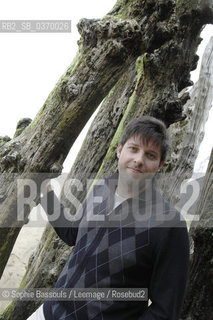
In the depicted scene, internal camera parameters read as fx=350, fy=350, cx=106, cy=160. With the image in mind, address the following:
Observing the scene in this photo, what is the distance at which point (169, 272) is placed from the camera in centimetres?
144

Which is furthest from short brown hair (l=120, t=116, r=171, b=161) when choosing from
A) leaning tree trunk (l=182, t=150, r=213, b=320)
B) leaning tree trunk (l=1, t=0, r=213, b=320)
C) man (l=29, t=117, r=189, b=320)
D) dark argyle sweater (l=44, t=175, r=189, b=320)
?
leaning tree trunk (l=182, t=150, r=213, b=320)

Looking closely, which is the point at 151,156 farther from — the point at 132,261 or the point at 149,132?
the point at 132,261

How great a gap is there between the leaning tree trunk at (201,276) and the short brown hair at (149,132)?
581 mm

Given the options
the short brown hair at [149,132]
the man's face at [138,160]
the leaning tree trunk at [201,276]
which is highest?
the short brown hair at [149,132]

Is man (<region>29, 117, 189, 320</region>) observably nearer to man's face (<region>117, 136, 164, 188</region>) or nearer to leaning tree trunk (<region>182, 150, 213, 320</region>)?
man's face (<region>117, 136, 164, 188</region>)

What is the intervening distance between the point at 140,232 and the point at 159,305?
1.02 ft

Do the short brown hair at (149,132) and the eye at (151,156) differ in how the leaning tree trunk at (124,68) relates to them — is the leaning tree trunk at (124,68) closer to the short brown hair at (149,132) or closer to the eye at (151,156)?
the short brown hair at (149,132)

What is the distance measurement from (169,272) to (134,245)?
0.20 meters

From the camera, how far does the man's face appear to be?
1.68 metres

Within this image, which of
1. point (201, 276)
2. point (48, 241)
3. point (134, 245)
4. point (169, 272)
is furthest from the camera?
point (48, 241)

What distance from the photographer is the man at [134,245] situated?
4.77ft

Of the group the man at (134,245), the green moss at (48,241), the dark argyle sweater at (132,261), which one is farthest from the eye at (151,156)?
the green moss at (48,241)

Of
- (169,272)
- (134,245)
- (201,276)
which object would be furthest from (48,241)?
(169,272)

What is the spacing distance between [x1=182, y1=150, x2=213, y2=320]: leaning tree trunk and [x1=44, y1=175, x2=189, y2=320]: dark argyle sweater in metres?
0.60
